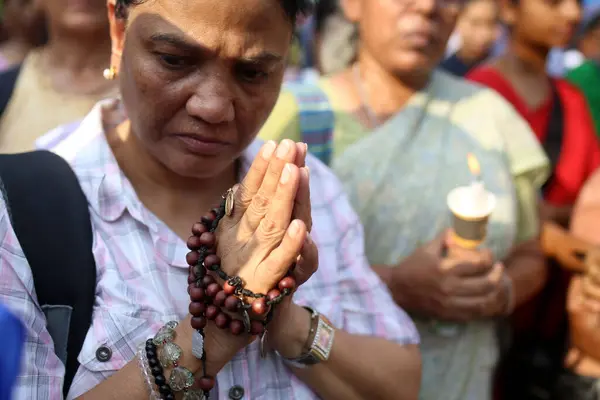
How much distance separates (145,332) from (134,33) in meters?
0.64

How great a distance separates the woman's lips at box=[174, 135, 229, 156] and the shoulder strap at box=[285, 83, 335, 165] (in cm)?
86


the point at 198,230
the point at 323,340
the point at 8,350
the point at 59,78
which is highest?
the point at 8,350

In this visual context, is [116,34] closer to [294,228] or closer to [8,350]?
[294,228]


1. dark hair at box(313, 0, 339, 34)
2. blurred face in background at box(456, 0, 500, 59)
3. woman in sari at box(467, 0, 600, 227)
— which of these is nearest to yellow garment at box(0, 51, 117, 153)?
dark hair at box(313, 0, 339, 34)

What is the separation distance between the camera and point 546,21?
12.5ft

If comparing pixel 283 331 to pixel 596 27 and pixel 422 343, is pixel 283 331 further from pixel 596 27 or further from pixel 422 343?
pixel 596 27

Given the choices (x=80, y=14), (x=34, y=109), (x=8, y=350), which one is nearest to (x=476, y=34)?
(x=80, y=14)

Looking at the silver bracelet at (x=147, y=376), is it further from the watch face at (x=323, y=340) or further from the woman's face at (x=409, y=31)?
the woman's face at (x=409, y=31)

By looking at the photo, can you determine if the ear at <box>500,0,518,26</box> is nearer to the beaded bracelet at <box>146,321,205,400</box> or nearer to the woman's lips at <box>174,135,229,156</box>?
the woman's lips at <box>174,135,229,156</box>

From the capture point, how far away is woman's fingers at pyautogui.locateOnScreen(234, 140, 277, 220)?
129 centimetres

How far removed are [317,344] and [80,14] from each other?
5.76 ft

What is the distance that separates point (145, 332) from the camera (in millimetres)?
1427

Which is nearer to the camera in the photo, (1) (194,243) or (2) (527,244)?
(1) (194,243)

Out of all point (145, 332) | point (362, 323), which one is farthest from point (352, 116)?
point (145, 332)
